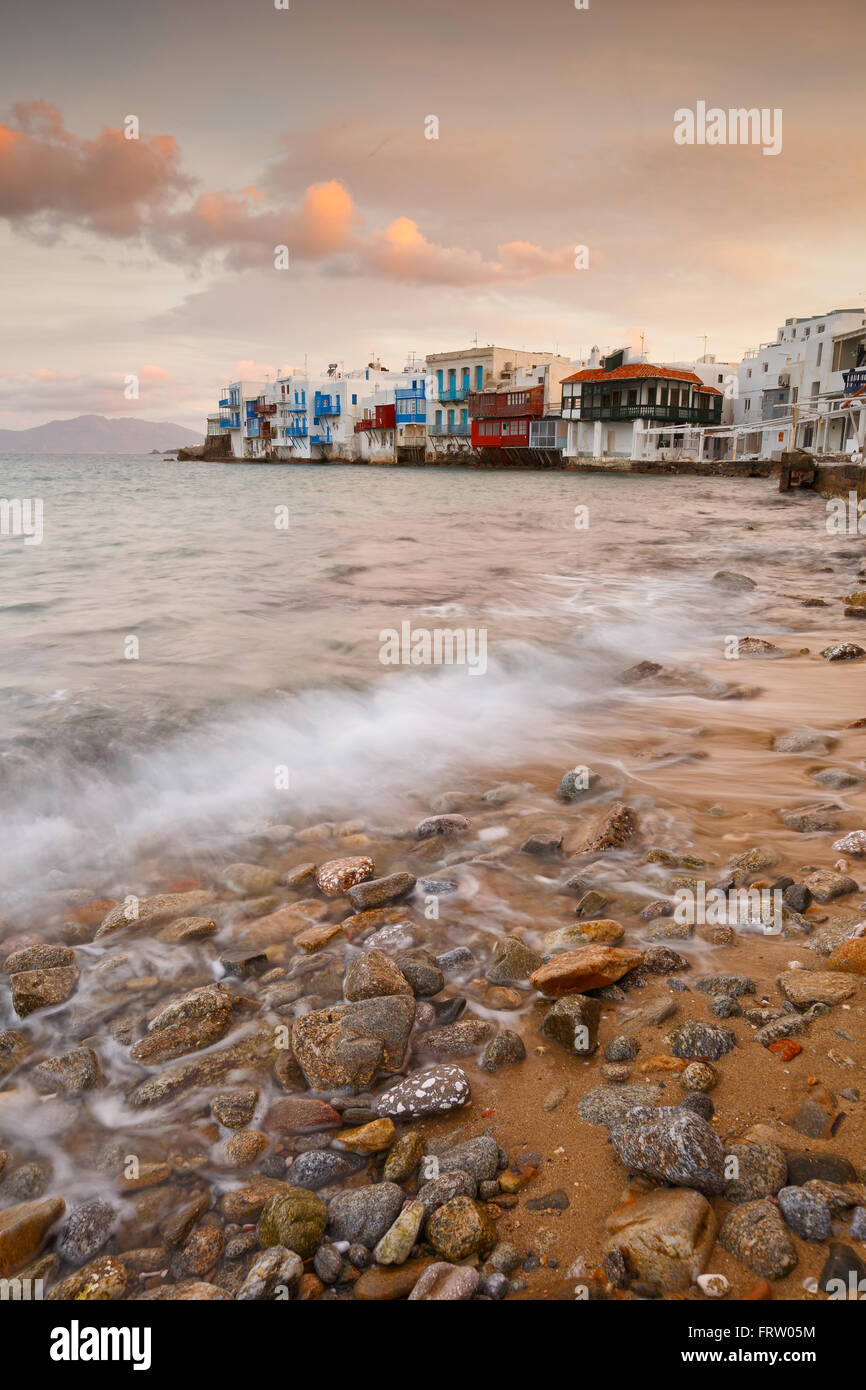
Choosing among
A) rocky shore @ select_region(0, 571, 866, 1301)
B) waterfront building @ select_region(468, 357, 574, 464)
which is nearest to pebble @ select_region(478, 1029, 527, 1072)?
rocky shore @ select_region(0, 571, 866, 1301)

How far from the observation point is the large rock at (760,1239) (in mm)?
2076

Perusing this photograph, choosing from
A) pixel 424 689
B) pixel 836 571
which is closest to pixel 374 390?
Answer: pixel 836 571

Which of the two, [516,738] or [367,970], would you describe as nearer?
[367,970]

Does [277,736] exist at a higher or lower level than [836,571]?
lower

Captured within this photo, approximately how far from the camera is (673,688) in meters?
8.76

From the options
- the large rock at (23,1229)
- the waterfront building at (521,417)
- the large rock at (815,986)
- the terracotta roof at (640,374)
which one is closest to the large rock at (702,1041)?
the large rock at (815,986)

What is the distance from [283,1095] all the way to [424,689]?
633 centimetres

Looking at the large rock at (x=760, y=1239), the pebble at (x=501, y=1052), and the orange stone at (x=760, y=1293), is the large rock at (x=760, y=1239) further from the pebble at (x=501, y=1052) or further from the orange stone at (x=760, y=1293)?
the pebble at (x=501, y=1052)

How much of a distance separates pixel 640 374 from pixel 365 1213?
71180 mm
